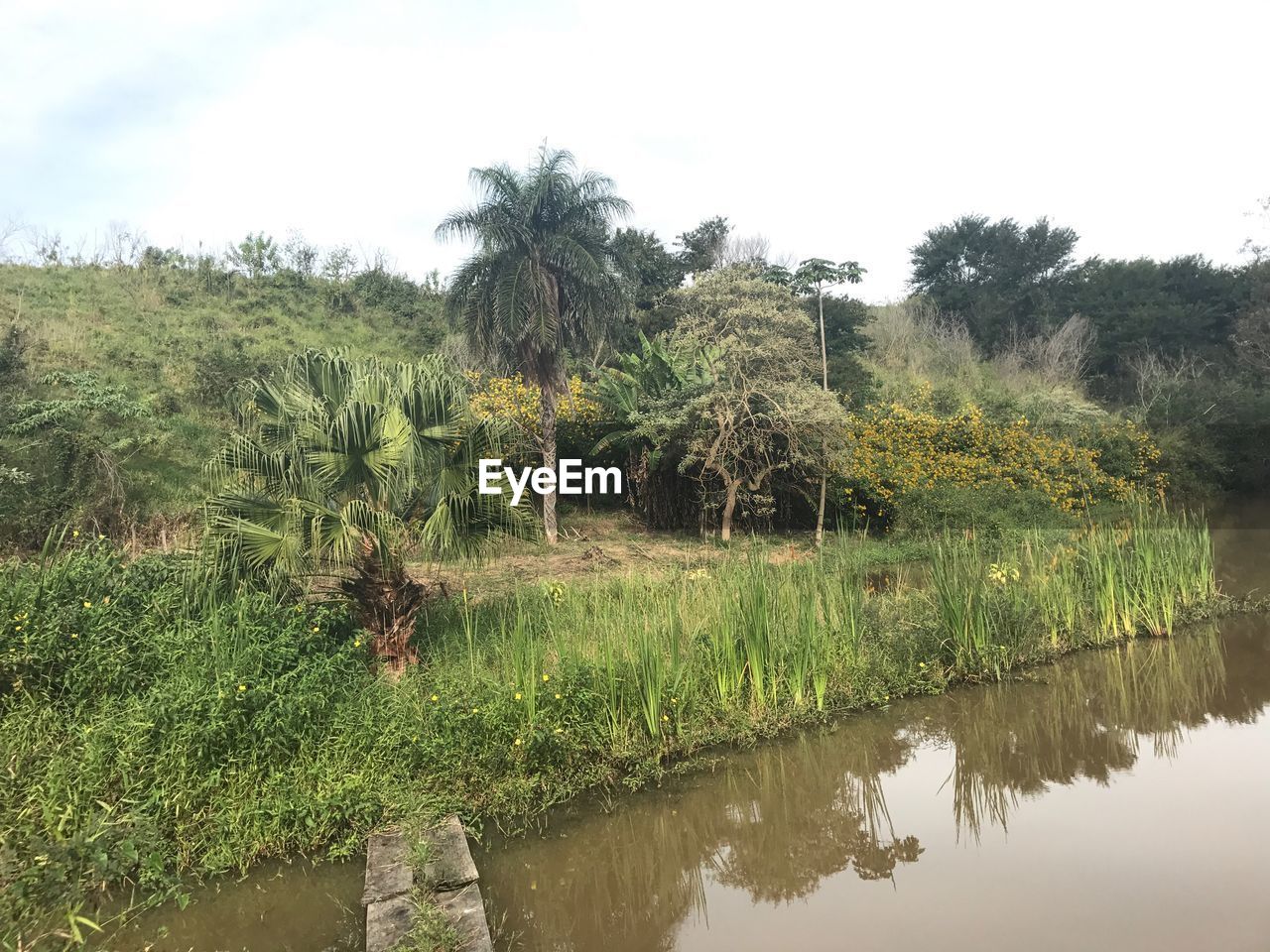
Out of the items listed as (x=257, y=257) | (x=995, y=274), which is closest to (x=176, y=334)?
(x=257, y=257)

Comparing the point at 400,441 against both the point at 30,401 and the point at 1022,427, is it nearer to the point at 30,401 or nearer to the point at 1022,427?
the point at 30,401

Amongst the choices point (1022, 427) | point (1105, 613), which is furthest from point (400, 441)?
point (1022, 427)

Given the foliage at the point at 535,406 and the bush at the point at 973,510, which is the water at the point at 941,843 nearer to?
the bush at the point at 973,510

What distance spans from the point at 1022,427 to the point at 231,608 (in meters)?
14.7

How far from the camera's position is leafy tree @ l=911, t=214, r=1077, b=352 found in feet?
95.0

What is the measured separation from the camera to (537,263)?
39.3 ft

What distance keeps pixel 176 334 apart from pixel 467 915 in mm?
18568

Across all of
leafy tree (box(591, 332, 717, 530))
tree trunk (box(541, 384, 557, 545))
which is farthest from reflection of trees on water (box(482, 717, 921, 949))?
leafy tree (box(591, 332, 717, 530))

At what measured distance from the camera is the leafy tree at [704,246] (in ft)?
75.8

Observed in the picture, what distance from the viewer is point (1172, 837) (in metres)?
4.29

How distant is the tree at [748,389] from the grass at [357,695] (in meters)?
4.79

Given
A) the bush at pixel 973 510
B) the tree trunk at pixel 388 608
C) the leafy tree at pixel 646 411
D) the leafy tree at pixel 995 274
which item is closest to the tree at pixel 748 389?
the leafy tree at pixel 646 411

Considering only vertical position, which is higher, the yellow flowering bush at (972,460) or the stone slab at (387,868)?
the yellow flowering bush at (972,460)
